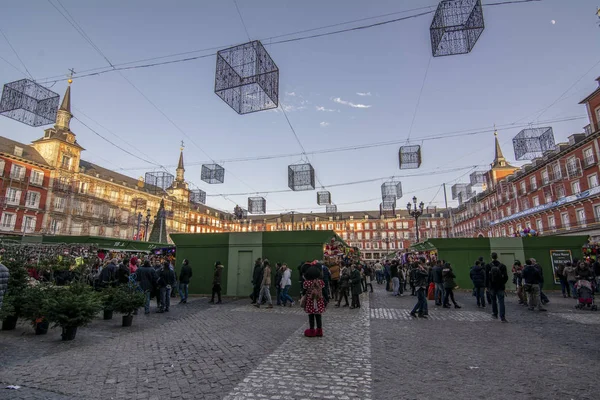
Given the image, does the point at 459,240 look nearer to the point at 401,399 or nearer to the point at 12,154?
the point at 401,399

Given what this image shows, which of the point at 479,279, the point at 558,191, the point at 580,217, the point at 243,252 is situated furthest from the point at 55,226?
the point at 558,191

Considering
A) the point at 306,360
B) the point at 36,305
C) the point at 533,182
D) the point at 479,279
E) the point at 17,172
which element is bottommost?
the point at 306,360

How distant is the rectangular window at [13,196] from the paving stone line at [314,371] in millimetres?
46135

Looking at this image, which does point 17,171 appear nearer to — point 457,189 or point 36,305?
point 36,305

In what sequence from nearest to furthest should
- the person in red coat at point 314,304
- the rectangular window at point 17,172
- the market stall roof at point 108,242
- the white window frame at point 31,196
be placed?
the person in red coat at point 314,304 → the market stall roof at point 108,242 → the rectangular window at point 17,172 → the white window frame at point 31,196

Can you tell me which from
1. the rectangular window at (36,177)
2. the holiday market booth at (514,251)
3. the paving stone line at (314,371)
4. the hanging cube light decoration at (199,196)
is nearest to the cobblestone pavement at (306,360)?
the paving stone line at (314,371)

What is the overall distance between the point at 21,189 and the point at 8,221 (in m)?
4.31

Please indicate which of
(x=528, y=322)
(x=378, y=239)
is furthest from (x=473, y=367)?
(x=378, y=239)

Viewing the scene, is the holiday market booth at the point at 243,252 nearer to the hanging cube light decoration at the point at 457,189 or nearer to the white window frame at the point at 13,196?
the hanging cube light decoration at the point at 457,189

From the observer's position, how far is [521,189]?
42438 mm

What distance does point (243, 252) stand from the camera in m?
16.2

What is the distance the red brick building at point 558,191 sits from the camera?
29.5 m

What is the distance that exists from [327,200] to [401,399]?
22045mm

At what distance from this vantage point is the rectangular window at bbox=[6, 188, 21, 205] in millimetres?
36938
